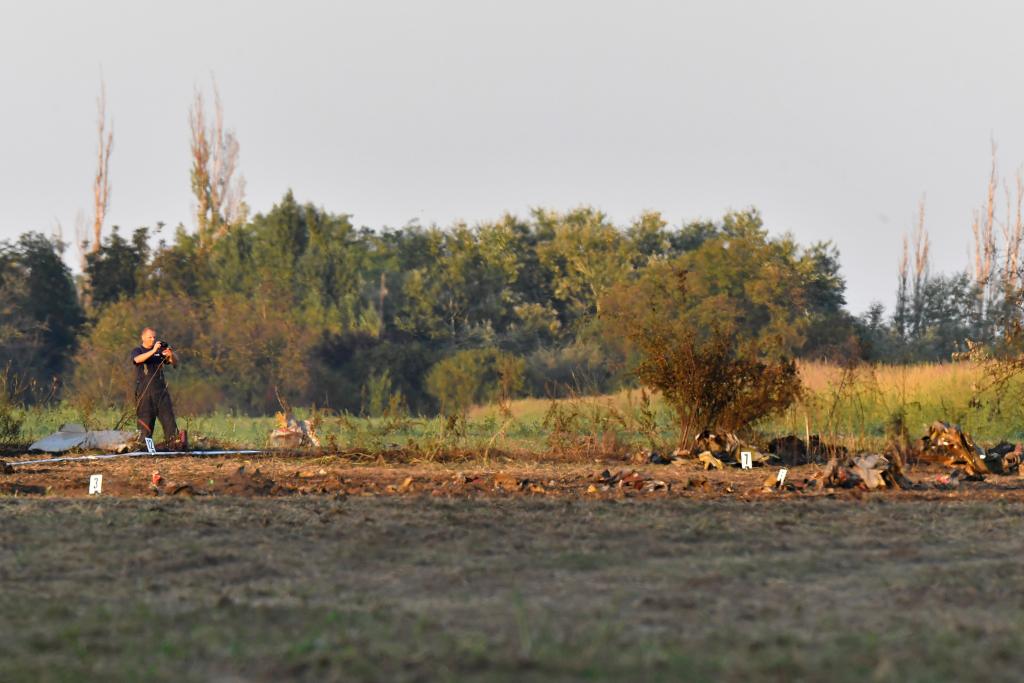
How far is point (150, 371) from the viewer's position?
17.7 meters

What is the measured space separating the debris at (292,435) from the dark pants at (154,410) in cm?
135

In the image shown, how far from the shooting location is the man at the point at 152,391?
57.6 ft

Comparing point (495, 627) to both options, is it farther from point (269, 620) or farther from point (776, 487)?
point (776, 487)

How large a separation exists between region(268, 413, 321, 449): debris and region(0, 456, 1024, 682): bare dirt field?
17.9 ft

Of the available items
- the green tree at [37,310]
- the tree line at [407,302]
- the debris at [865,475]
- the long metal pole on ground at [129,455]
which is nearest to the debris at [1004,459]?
the debris at [865,475]

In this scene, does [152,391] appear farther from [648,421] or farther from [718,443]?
[718,443]

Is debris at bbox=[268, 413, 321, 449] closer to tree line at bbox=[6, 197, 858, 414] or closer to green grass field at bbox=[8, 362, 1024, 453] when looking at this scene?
green grass field at bbox=[8, 362, 1024, 453]

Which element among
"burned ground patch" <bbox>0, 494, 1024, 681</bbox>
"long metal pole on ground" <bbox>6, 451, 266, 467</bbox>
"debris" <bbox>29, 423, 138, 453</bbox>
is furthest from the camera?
"debris" <bbox>29, 423, 138, 453</bbox>

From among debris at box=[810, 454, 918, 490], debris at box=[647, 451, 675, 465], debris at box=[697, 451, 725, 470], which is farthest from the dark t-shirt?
debris at box=[810, 454, 918, 490]

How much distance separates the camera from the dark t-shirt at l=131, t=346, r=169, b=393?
57.8 ft

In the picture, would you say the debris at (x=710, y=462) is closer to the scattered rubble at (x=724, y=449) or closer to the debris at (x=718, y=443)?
the scattered rubble at (x=724, y=449)

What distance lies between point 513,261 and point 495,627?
48.5m

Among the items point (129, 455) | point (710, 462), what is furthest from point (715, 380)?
point (129, 455)

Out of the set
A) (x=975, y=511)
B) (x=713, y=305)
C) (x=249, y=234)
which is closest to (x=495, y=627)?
(x=975, y=511)
